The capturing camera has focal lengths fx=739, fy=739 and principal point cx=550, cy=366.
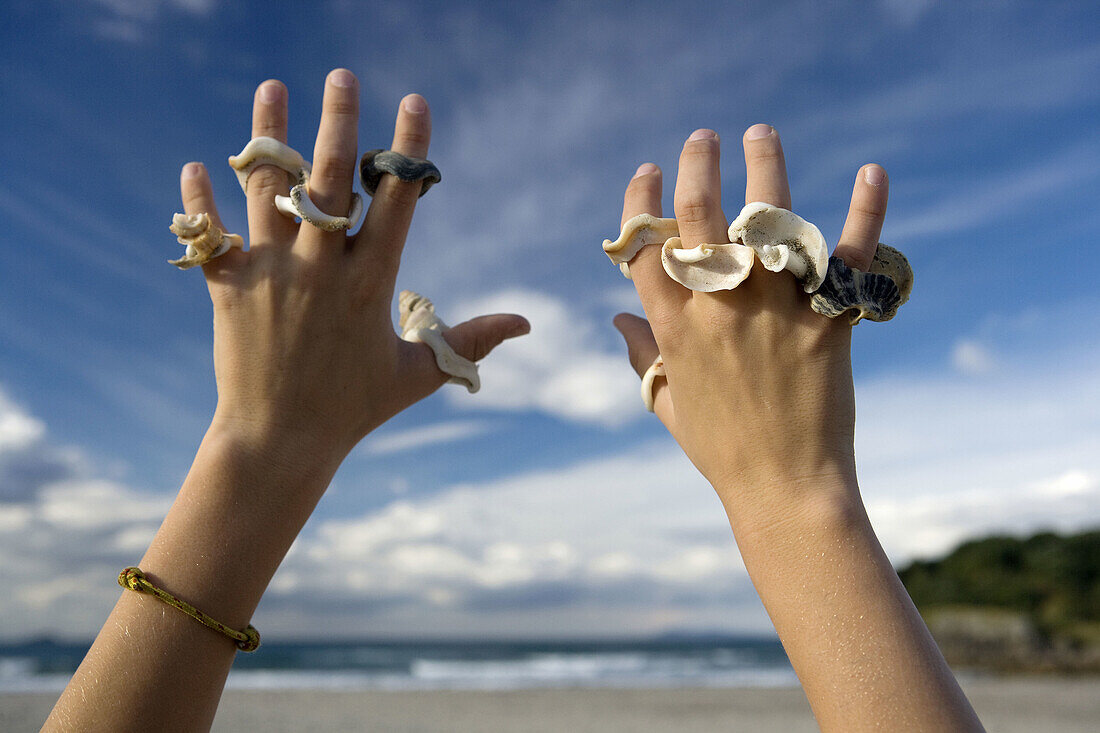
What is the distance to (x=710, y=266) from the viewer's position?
1502 millimetres

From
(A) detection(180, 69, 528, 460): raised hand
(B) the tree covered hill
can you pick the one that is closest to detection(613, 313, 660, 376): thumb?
(A) detection(180, 69, 528, 460): raised hand

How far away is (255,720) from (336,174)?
9062 millimetres

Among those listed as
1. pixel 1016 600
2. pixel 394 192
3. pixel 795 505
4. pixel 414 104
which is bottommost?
pixel 795 505

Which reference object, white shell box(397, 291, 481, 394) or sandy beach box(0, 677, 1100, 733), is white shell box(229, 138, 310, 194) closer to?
white shell box(397, 291, 481, 394)

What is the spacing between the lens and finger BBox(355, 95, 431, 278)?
177cm

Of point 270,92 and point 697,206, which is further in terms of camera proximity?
point 270,92

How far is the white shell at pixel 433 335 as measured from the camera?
81.0 inches

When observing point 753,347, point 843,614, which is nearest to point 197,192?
point 753,347

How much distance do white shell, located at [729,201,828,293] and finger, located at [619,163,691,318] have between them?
0.17 m

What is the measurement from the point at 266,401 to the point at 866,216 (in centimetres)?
138

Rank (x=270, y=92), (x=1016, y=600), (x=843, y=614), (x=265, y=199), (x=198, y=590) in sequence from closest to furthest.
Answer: (x=843, y=614) → (x=198, y=590) → (x=265, y=199) → (x=270, y=92) → (x=1016, y=600)

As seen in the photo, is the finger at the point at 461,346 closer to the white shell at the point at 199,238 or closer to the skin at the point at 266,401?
the skin at the point at 266,401

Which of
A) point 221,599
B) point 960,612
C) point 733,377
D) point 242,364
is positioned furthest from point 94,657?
point 960,612

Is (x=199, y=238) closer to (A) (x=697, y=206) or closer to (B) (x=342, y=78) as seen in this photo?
(B) (x=342, y=78)
